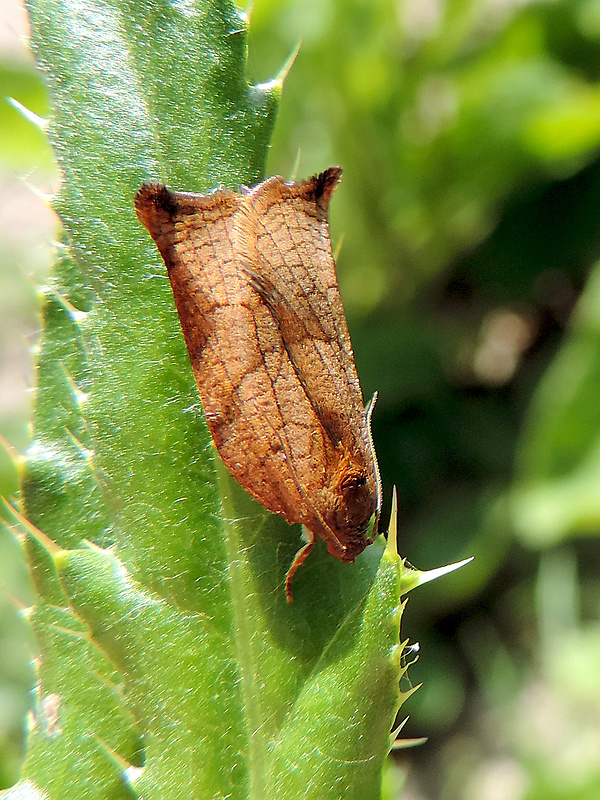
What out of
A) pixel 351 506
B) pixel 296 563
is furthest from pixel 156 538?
pixel 351 506

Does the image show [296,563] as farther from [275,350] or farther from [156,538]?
[275,350]

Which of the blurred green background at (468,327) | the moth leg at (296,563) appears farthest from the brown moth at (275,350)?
the blurred green background at (468,327)

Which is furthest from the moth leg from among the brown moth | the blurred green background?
the blurred green background

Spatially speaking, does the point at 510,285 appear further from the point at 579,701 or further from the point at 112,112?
the point at 112,112

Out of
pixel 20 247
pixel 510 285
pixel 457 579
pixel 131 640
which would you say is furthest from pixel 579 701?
A: pixel 20 247

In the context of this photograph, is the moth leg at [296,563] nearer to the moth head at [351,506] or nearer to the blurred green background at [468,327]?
the moth head at [351,506]
